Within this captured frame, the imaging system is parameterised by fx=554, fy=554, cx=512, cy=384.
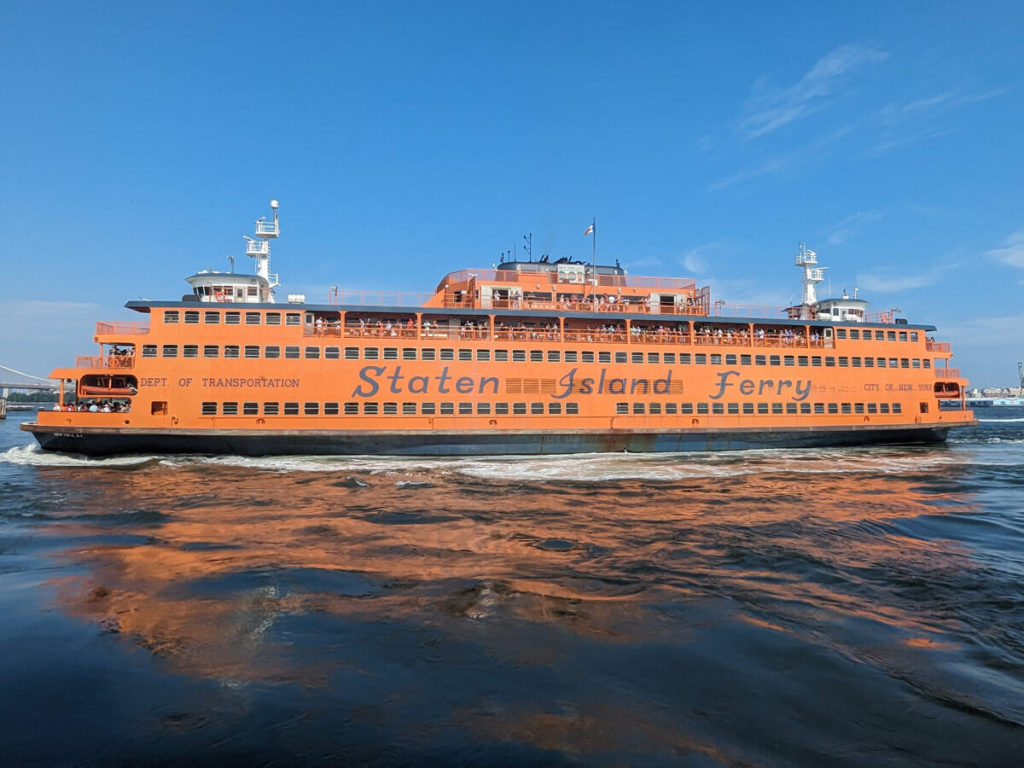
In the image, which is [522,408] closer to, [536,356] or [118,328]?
[536,356]

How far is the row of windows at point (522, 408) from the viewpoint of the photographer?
2389 centimetres

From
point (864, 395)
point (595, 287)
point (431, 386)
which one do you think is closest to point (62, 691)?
point (431, 386)

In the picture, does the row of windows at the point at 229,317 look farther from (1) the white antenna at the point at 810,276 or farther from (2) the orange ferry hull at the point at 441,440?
(1) the white antenna at the point at 810,276

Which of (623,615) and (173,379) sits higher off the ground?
(173,379)

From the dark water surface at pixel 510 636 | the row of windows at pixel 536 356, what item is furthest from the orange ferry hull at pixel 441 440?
the dark water surface at pixel 510 636

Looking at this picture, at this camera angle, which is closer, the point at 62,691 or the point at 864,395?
the point at 62,691

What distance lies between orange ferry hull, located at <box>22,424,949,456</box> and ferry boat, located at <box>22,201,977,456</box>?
0.24 ft

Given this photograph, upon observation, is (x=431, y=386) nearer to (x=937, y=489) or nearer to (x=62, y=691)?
(x=937, y=489)

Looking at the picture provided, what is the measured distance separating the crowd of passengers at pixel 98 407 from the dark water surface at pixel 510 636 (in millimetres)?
12159

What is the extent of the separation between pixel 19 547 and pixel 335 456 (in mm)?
14918

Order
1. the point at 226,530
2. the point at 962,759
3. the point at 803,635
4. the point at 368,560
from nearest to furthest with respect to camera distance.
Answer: the point at 962,759
the point at 803,635
the point at 368,560
the point at 226,530

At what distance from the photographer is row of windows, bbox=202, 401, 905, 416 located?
78.4 feet

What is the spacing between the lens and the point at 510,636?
5.67 metres

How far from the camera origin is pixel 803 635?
5.71 meters
